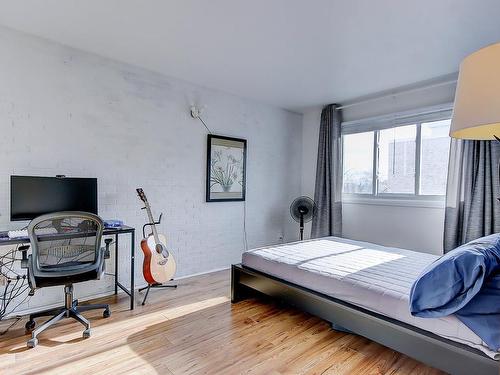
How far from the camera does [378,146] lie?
158 inches

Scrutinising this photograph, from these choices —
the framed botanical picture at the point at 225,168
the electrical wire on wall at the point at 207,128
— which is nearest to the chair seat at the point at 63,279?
the framed botanical picture at the point at 225,168

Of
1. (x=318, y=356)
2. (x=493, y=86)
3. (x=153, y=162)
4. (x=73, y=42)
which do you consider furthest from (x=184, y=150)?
(x=493, y=86)

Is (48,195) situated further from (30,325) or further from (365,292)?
(365,292)

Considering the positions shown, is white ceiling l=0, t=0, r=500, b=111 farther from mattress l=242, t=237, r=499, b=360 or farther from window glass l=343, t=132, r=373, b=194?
mattress l=242, t=237, r=499, b=360

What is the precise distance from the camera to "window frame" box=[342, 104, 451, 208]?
343cm

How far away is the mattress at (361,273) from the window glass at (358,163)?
1.28 metres

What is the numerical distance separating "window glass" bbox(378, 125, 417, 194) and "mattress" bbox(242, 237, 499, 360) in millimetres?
1182

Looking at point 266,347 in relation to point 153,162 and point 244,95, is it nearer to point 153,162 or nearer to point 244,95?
point 153,162

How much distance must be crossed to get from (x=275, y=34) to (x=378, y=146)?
2367mm

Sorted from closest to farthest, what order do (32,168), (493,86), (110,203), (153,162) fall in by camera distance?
(493,86)
(32,168)
(110,203)
(153,162)

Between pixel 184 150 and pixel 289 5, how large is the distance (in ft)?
6.65

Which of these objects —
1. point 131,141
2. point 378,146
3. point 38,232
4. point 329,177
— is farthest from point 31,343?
point 378,146

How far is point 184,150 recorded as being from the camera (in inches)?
139

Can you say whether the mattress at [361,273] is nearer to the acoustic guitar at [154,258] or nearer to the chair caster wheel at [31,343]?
the acoustic guitar at [154,258]
